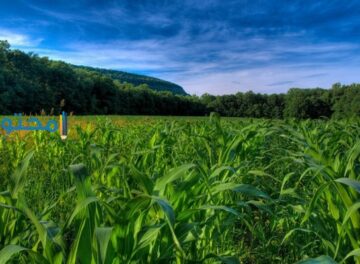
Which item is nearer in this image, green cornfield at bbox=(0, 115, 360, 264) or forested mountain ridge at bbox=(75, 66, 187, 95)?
green cornfield at bbox=(0, 115, 360, 264)

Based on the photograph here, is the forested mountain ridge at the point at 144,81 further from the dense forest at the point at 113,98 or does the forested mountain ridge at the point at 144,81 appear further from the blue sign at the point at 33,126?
the blue sign at the point at 33,126

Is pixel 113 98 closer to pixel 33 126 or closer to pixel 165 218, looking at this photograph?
pixel 33 126

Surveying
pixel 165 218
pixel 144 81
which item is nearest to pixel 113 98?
pixel 144 81


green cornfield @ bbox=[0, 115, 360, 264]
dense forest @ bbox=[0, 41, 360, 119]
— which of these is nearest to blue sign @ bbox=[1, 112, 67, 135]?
green cornfield @ bbox=[0, 115, 360, 264]

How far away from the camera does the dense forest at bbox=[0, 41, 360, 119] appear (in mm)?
53688

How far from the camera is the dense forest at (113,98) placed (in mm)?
53688

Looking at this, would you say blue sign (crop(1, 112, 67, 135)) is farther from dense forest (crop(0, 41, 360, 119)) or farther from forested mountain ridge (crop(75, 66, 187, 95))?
forested mountain ridge (crop(75, 66, 187, 95))

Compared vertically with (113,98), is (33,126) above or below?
below

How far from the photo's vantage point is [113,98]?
2918 inches

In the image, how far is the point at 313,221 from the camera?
81.7 inches

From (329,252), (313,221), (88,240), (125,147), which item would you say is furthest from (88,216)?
(125,147)

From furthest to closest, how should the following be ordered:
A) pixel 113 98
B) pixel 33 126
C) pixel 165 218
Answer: pixel 113 98 < pixel 33 126 < pixel 165 218

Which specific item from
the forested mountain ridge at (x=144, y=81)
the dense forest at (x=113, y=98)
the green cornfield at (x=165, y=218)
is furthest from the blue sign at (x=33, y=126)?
the forested mountain ridge at (x=144, y=81)

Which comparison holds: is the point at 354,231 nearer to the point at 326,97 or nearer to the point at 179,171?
the point at 179,171
